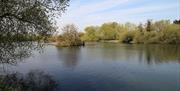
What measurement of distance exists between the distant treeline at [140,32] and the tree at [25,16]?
77.9 m

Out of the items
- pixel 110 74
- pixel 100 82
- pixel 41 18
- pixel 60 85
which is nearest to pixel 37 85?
pixel 60 85

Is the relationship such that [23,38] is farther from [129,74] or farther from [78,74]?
[129,74]

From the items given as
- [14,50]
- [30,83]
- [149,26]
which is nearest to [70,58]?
[30,83]

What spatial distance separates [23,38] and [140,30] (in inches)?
3652

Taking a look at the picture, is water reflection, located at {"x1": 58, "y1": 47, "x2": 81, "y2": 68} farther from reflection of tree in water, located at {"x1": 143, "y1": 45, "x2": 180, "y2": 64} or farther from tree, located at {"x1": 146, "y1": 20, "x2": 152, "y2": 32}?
tree, located at {"x1": 146, "y1": 20, "x2": 152, "y2": 32}

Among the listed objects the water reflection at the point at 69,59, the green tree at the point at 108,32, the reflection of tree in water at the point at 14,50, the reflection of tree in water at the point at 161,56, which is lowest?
the reflection of tree in water at the point at 161,56

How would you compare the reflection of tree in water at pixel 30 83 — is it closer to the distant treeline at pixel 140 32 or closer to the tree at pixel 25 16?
the tree at pixel 25 16

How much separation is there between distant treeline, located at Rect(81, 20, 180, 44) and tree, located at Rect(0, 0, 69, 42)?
77.9 meters

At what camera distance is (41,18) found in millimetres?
14234

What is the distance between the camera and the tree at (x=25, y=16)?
13.6 metres

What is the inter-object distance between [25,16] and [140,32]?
292 ft

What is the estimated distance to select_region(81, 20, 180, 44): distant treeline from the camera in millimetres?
88050

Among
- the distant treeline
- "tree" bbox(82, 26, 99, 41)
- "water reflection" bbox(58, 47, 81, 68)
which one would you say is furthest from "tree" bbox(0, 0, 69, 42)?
"tree" bbox(82, 26, 99, 41)

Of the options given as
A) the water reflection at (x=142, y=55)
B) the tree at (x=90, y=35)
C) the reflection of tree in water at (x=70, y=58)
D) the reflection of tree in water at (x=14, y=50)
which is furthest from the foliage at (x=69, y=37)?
the reflection of tree in water at (x=14, y=50)
